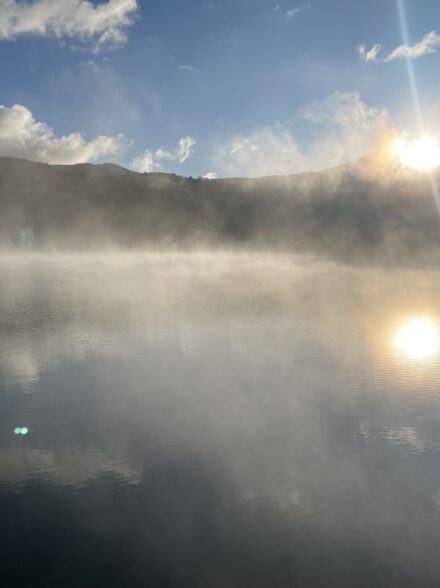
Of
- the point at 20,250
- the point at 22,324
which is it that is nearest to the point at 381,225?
the point at 20,250

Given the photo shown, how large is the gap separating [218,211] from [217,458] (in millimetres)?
141242

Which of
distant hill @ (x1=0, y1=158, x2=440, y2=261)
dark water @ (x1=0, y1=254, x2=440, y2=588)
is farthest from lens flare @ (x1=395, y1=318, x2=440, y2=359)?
distant hill @ (x1=0, y1=158, x2=440, y2=261)

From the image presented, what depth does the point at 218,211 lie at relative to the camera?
150500 millimetres

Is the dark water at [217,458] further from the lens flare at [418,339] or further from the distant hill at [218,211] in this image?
the distant hill at [218,211]

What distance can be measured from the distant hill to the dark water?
74.2m

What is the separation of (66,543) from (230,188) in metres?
153

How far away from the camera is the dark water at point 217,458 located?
8469mm

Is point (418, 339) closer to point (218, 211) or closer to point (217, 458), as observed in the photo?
point (217, 458)

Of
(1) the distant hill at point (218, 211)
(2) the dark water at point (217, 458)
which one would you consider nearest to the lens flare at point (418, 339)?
(2) the dark water at point (217, 458)

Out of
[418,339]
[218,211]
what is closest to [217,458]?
[418,339]

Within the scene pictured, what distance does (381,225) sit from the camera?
106 metres

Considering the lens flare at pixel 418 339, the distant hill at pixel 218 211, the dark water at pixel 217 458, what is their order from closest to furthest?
the dark water at pixel 217 458, the lens flare at pixel 418 339, the distant hill at pixel 218 211

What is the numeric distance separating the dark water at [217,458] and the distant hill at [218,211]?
243ft

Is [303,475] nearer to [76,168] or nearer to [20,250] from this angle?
[20,250]
